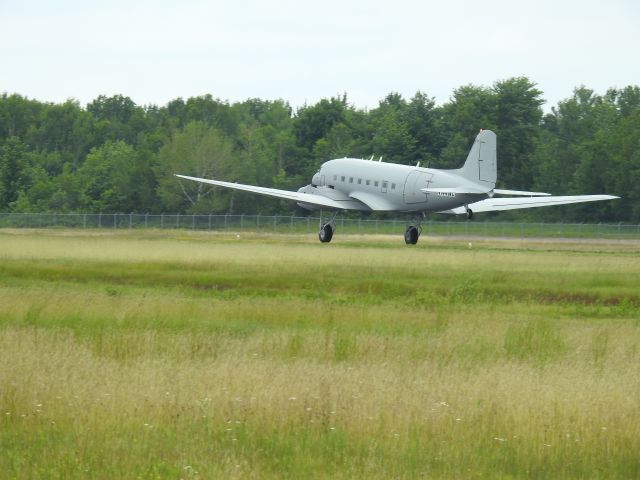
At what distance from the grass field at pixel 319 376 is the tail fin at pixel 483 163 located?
1845 centimetres

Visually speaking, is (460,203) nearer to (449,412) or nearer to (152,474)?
(449,412)

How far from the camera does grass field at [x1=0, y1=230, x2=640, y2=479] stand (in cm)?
1689

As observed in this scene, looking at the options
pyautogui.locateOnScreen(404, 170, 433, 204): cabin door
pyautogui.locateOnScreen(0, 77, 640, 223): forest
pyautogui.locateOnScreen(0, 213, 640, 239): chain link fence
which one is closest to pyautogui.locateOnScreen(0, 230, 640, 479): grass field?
pyautogui.locateOnScreen(404, 170, 433, 204): cabin door

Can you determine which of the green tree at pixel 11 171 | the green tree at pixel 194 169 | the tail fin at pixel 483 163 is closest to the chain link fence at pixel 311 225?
the green tree at pixel 194 169

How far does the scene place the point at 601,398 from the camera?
794 inches

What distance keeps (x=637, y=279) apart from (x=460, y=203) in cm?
1891

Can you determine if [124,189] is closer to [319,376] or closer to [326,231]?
[326,231]

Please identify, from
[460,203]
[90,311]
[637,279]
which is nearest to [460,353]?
[90,311]

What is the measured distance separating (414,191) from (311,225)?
3228cm

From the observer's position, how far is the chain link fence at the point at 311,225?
9125 centimetres

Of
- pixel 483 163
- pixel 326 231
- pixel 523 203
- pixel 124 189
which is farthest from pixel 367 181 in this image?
pixel 124 189

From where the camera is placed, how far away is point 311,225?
9625 centimetres

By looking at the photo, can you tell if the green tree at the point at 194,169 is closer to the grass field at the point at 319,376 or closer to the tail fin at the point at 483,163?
the tail fin at the point at 483,163

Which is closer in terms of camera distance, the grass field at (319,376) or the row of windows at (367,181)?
the grass field at (319,376)
